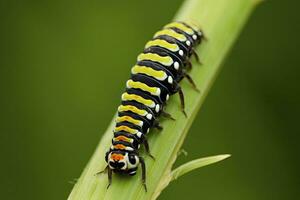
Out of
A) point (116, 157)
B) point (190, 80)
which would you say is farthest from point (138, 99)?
point (116, 157)

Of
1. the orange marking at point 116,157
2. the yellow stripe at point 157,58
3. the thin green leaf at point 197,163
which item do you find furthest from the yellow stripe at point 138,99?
the thin green leaf at point 197,163

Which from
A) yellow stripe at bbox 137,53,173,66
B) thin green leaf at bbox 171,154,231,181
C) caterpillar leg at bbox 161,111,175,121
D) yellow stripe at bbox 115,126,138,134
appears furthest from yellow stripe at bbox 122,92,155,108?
thin green leaf at bbox 171,154,231,181

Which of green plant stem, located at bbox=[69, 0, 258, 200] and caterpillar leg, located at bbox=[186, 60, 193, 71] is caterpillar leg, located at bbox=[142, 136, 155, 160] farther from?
caterpillar leg, located at bbox=[186, 60, 193, 71]

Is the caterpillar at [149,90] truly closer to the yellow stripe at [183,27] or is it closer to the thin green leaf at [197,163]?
the yellow stripe at [183,27]

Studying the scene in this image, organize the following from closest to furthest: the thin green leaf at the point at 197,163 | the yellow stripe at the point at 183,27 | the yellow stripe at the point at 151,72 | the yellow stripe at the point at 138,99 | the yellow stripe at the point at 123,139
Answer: the thin green leaf at the point at 197,163
the yellow stripe at the point at 123,139
the yellow stripe at the point at 138,99
the yellow stripe at the point at 151,72
the yellow stripe at the point at 183,27

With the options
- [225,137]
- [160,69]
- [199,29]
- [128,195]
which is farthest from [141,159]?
[225,137]
